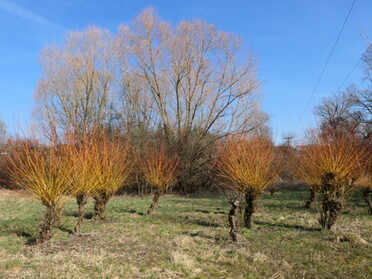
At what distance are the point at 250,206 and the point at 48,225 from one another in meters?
4.82

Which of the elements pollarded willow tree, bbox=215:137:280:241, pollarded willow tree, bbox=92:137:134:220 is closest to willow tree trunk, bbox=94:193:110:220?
pollarded willow tree, bbox=92:137:134:220

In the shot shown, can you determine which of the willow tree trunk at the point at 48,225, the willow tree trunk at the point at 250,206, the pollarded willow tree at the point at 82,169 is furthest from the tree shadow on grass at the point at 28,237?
the willow tree trunk at the point at 250,206

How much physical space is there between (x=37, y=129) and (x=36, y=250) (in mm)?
2366

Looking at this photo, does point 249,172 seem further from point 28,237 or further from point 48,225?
point 28,237

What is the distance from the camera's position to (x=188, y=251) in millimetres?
5707

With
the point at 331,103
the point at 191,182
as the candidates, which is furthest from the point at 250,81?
the point at 331,103

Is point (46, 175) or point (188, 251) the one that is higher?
point (46, 175)

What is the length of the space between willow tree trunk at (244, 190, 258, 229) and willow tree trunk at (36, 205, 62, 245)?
14.9ft

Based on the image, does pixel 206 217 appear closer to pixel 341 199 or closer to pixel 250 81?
pixel 341 199

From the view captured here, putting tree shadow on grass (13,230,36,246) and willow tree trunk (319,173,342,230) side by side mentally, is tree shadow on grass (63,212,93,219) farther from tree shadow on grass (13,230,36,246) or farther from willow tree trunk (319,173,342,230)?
willow tree trunk (319,173,342,230)

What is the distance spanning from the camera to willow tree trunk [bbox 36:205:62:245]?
6.27 metres

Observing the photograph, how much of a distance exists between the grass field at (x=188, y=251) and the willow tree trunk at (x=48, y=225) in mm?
254

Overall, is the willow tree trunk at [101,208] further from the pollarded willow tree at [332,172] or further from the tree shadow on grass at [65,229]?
the pollarded willow tree at [332,172]

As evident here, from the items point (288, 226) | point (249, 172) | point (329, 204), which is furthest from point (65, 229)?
point (329, 204)
